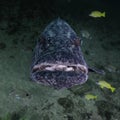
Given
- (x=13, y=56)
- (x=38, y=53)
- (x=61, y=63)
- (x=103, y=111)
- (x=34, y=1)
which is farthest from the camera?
(x=34, y=1)

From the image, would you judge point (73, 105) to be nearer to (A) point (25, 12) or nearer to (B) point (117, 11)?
(A) point (25, 12)

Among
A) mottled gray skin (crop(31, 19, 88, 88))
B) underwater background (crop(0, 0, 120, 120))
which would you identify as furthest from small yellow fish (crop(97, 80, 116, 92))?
mottled gray skin (crop(31, 19, 88, 88))

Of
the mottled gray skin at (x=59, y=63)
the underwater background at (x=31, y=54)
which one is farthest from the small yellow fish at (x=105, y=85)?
the mottled gray skin at (x=59, y=63)

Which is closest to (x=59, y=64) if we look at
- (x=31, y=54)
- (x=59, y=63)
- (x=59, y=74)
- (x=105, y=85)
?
(x=59, y=63)

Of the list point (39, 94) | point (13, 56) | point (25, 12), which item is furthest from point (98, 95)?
point (25, 12)

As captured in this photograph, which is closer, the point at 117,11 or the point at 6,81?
the point at 6,81

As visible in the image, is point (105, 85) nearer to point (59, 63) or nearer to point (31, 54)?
point (59, 63)

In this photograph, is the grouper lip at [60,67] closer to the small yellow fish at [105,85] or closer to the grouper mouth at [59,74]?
the grouper mouth at [59,74]

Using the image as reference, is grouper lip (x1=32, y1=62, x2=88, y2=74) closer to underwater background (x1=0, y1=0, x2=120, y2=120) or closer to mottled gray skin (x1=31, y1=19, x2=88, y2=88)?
mottled gray skin (x1=31, y1=19, x2=88, y2=88)
